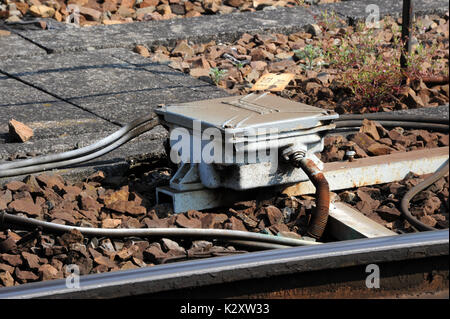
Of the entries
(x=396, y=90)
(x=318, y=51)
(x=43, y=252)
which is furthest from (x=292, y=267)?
(x=318, y=51)

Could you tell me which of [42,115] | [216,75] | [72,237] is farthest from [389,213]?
[216,75]

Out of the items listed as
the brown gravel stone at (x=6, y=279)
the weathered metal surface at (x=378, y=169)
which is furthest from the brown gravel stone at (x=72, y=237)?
the weathered metal surface at (x=378, y=169)

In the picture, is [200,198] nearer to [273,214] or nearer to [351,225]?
[273,214]

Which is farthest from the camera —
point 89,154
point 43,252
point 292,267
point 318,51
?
point 318,51

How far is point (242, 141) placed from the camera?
11.4ft

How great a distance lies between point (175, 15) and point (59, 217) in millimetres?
4417

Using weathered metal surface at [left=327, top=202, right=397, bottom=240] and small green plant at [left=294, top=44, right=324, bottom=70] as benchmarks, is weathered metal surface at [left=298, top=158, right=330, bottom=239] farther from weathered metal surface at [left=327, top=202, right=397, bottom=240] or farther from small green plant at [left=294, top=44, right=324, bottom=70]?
small green plant at [left=294, top=44, right=324, bottom=70]

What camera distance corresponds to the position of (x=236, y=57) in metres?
6.45

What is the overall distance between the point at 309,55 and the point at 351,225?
293 cm

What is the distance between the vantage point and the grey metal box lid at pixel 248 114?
353 cm

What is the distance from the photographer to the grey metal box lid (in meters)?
3.53

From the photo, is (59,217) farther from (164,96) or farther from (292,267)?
(164,96)

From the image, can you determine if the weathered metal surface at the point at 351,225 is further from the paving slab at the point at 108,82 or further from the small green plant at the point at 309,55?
the small green plant at the point at 309,55

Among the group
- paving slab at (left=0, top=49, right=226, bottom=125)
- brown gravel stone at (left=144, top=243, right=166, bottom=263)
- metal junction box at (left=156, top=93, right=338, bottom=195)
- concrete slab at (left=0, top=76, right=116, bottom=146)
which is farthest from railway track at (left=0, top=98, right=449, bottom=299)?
paving slab at (left=0, top=49, right=226, bottom=125)
